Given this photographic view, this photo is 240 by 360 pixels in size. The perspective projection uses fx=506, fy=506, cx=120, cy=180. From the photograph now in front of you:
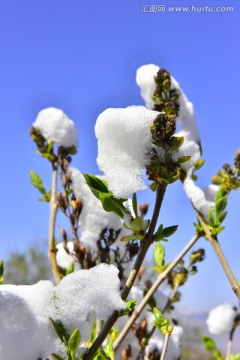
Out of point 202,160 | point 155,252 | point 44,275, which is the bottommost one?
point 155,252

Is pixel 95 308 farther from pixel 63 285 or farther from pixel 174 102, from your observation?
pixel 174 102

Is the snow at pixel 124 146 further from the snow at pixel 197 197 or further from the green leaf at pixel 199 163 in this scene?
the green leaf at pixel 199 163

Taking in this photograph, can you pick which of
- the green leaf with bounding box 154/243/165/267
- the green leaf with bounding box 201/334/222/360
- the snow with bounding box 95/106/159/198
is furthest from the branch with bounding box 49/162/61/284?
the snow with bounding box 95/106/159/198

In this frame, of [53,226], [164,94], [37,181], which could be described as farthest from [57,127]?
[164,94]

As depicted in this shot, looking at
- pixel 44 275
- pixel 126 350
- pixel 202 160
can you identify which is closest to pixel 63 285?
pixel 202 160

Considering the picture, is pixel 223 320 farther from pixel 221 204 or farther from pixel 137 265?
pixel 137 265
